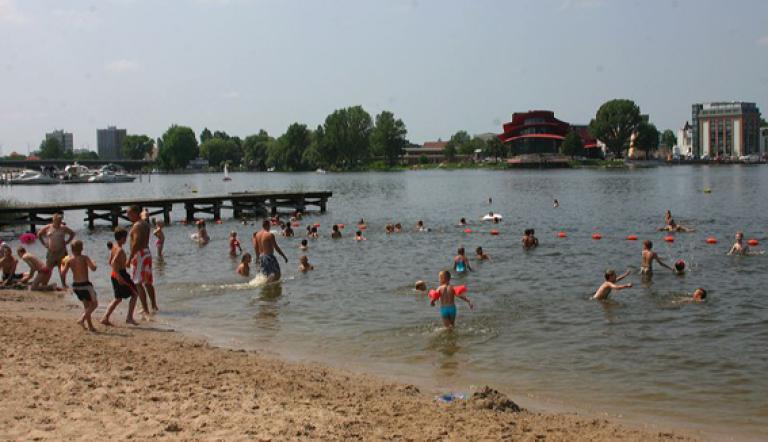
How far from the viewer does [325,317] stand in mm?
16016

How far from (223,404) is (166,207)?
36417 mm

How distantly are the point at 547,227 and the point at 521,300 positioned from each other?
2209 centimetres

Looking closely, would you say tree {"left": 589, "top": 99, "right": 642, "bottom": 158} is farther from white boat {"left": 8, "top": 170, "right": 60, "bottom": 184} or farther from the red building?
white boat {"left": 8, "top": 170, "right": 60, "bottom": 184}

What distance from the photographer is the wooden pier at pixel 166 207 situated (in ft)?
123

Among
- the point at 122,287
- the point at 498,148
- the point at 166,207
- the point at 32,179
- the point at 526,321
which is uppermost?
the point at 498,148

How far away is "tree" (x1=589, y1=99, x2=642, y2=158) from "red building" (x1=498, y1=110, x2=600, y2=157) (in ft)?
26.1

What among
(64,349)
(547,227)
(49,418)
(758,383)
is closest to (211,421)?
(49,418)

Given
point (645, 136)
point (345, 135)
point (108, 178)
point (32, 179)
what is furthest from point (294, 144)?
point (645, 136)

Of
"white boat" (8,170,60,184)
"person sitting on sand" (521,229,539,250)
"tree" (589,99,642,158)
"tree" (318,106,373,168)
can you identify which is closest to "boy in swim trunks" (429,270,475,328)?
"person sitting on sand" (521,229,539,250)

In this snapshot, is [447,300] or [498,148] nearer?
[447,300]

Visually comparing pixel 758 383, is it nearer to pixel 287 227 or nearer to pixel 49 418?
pixel 49 418

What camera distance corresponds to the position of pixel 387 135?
182750mm

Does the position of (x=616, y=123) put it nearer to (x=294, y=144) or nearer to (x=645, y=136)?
(x=645, y=136)

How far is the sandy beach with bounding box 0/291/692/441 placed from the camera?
7.67 m
